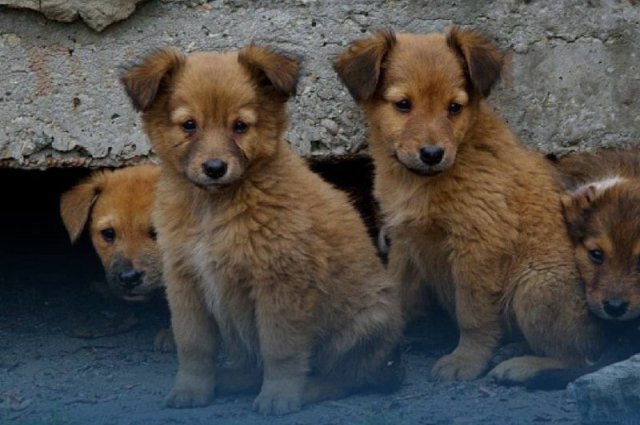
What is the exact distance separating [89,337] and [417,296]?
6.48ft

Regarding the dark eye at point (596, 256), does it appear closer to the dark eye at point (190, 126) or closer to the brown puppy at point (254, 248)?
the brown puppy at point (254, 248)

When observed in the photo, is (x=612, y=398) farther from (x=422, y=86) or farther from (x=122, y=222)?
(x=122, y=222)

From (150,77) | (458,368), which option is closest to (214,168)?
(150,77)

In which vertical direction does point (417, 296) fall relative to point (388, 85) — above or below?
below

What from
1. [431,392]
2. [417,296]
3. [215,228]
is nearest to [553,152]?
[417,296]

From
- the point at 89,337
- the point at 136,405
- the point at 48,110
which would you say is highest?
the point at 48,110

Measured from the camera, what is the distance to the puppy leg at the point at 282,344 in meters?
6.70

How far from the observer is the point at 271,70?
695 cm

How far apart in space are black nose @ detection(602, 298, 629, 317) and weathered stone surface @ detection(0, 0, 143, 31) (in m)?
3.00

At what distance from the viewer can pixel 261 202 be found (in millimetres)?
6855

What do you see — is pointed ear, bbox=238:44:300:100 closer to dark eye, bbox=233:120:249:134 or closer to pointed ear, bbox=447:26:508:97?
dark eye, bbox=233:120:249:134

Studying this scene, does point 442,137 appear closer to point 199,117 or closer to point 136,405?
point 199,117

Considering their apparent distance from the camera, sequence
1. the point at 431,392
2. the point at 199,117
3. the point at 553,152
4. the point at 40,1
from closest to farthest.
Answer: the point at 199,117 < the point at 431,392 < the point at 40,1 < the point at 553,152

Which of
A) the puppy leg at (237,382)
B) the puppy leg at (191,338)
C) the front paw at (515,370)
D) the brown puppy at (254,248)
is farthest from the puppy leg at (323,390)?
the front paw at (515,370)
